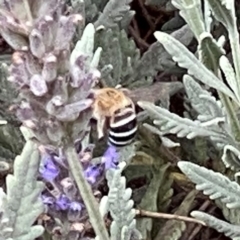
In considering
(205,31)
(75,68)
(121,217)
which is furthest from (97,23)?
(75,68)

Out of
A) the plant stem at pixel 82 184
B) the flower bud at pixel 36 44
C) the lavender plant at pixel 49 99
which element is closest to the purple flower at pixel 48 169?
the lavender plant at pixel 49 99

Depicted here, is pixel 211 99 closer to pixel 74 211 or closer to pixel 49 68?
pixel 74 211

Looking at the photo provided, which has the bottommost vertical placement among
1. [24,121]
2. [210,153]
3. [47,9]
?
[210,153]

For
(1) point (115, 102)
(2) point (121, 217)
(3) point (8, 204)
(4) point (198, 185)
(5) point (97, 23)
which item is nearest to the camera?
(3) point (8, 204)

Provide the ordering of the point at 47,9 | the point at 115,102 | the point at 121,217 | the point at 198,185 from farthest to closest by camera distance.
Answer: the point at 115,102, the point at 198,185, the point at 121,217, the point at 47,9

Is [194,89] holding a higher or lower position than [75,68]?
lower

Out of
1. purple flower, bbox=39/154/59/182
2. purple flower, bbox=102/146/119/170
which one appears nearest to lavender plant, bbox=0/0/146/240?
purple flower, bbox=39/154/59/182

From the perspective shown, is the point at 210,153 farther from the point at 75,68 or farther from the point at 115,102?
the point at 75,68
